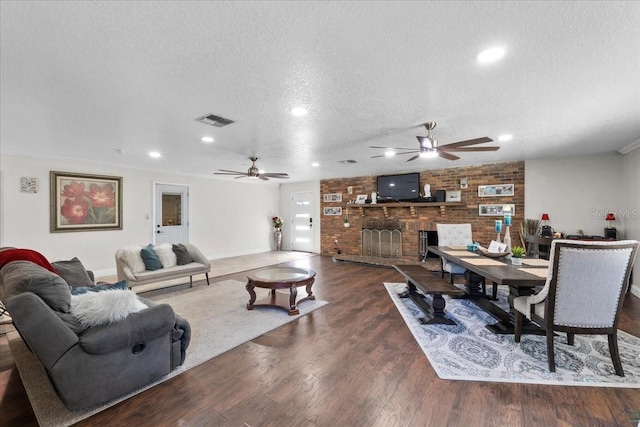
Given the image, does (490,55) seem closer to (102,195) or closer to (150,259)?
(150,259)

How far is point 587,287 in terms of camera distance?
207 centimetres

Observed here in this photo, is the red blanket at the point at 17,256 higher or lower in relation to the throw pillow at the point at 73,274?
higher

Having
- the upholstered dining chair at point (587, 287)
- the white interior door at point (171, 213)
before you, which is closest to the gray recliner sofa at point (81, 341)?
the upholstered dining chair at point (587, 287)

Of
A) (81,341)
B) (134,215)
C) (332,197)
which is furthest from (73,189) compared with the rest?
(332,197)

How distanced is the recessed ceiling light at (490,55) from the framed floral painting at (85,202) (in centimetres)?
654

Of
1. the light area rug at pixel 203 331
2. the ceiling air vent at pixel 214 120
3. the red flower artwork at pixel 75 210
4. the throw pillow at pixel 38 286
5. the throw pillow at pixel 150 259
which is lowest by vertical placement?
the light area rug at pixel 203 331

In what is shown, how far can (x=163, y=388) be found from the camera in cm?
197

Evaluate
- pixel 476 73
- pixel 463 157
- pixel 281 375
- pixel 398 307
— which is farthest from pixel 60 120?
pixel 463 157

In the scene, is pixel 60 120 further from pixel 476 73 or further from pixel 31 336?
pixel 476 73

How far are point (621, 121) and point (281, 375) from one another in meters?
4.54

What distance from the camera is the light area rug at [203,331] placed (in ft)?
5.80

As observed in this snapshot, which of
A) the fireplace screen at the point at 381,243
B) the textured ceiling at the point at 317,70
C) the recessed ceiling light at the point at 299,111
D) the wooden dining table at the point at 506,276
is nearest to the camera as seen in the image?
the textured ceiling at the point at 317,70

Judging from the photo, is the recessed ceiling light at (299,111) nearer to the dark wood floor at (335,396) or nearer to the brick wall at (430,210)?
the dark wood floor at (335,396)

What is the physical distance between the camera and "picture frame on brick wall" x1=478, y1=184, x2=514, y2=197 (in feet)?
18.6
